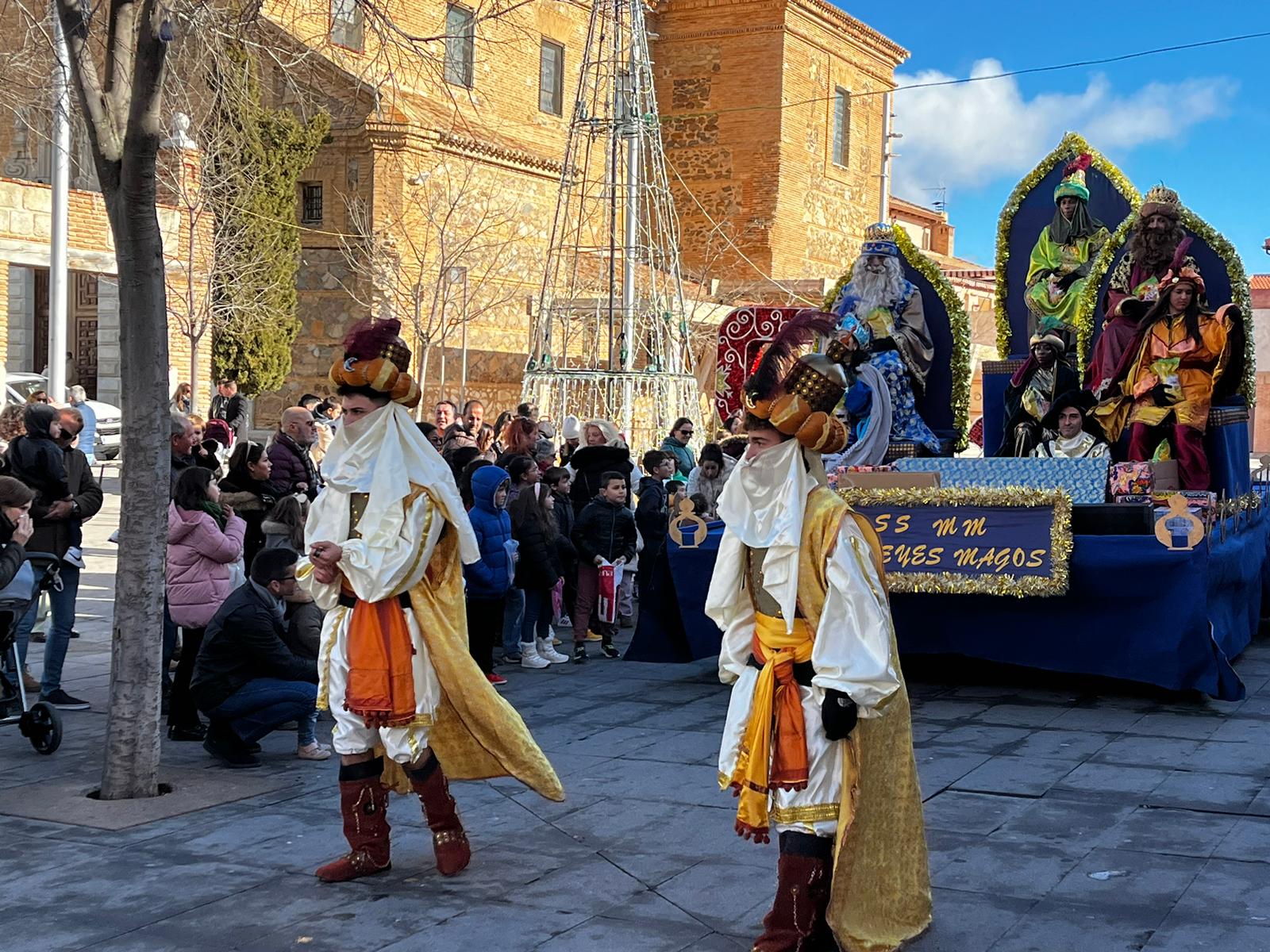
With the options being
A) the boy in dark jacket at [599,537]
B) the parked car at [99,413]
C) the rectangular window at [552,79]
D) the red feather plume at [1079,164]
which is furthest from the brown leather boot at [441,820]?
the rectangular window at [552,79]

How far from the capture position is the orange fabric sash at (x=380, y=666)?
555cm

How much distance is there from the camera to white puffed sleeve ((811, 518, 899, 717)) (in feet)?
15.0

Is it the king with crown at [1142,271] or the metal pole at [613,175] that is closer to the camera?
the king with crown at [1142,271]

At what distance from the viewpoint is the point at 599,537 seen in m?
11.5

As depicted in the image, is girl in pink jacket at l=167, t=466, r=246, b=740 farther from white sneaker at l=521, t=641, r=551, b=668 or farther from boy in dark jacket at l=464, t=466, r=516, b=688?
white sneaker at l=521, t=641, r=551, b=668

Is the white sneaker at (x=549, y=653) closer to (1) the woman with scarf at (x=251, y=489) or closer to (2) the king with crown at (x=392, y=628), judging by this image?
(1) the woman with scarf at (x=251, y=489)

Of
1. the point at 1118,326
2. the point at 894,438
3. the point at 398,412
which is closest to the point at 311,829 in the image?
the point at 398,412

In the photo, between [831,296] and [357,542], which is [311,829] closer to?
[357,542]

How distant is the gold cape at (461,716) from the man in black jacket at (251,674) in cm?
171

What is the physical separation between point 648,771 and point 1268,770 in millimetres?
3018

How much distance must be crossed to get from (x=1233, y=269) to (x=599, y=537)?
526 centimetres

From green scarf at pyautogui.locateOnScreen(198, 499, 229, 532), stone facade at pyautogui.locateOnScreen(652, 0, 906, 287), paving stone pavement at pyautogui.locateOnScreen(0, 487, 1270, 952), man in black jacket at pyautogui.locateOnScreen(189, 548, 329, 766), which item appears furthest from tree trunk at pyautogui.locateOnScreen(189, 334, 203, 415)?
stone facade at pyautogui.locateOnScreen(652, 0, 906, 287)

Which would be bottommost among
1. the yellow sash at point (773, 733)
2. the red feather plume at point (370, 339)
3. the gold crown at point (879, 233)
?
the yellow sash at point (773, 733)

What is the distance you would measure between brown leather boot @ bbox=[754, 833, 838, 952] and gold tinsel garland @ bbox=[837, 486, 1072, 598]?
14.7ft
